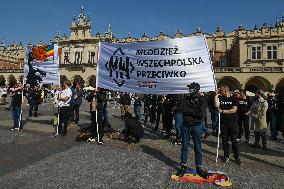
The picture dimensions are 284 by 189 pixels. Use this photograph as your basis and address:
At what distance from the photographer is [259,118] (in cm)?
1056

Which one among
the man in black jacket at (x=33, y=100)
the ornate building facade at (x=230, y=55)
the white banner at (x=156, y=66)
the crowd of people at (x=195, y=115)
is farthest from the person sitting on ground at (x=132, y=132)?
the ornate building facade at (x=230, y=55)

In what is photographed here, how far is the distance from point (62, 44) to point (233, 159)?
194ft

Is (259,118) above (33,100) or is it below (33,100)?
below

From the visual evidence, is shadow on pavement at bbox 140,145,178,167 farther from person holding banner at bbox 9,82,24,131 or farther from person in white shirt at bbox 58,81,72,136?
person holding banner at bbox 9,82,24,131

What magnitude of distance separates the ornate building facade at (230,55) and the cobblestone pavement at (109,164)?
32643mm

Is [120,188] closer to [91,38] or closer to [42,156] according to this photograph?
[42,156]

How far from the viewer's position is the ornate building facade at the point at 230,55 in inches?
1761

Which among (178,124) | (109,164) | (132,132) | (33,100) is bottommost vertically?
(109,164)

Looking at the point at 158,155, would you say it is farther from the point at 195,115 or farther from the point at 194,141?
the point at 195,115

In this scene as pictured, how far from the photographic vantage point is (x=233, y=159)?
8.76m

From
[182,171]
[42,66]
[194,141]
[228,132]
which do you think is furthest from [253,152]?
[42,66]

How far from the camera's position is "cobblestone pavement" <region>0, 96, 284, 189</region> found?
639cm

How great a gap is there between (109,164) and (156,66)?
292 cm

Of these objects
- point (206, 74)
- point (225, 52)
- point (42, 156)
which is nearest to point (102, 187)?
point (42, 156)
